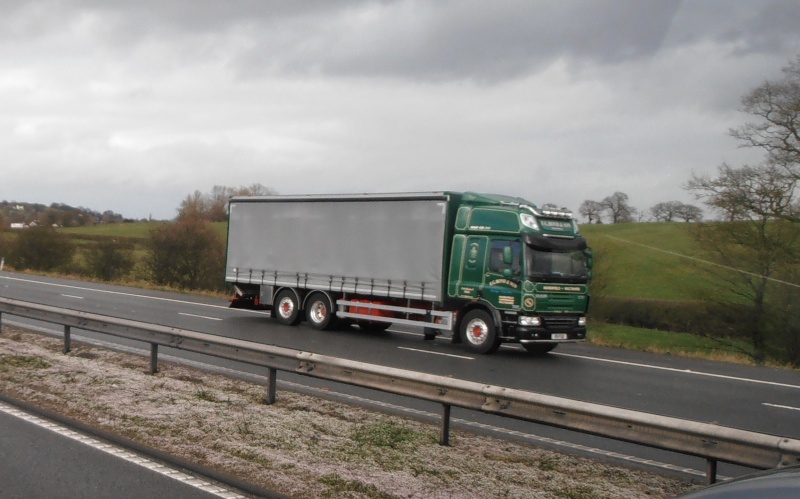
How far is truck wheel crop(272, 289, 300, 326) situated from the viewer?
21.6 meters

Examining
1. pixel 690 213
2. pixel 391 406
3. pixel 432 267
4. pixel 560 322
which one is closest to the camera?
pixel 391 406

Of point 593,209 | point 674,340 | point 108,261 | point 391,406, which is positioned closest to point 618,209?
point 593,209

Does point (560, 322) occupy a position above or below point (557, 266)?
below

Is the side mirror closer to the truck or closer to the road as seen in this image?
the truck

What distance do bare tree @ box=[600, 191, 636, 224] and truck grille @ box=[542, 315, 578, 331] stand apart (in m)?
38.5

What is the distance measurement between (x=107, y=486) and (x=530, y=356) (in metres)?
12.3

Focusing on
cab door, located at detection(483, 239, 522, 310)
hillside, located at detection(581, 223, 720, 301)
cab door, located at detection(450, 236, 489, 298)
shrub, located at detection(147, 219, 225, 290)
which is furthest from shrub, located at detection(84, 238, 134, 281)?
cab door, located at detection(483, 239, 522, 310)

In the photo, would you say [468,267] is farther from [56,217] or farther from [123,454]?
[56,217]

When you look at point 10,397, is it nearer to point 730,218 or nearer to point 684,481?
point 684,481

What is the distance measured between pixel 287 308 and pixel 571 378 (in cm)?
970

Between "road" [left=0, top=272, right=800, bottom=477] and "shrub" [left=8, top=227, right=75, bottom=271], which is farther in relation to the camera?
"shrub" [left=8, top=227, right=75, bottom=271]

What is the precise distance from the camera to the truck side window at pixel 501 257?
17375 mm

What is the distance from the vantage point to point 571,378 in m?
14.3

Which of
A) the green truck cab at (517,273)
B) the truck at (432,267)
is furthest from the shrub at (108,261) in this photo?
the green truck cab at (517,273)
